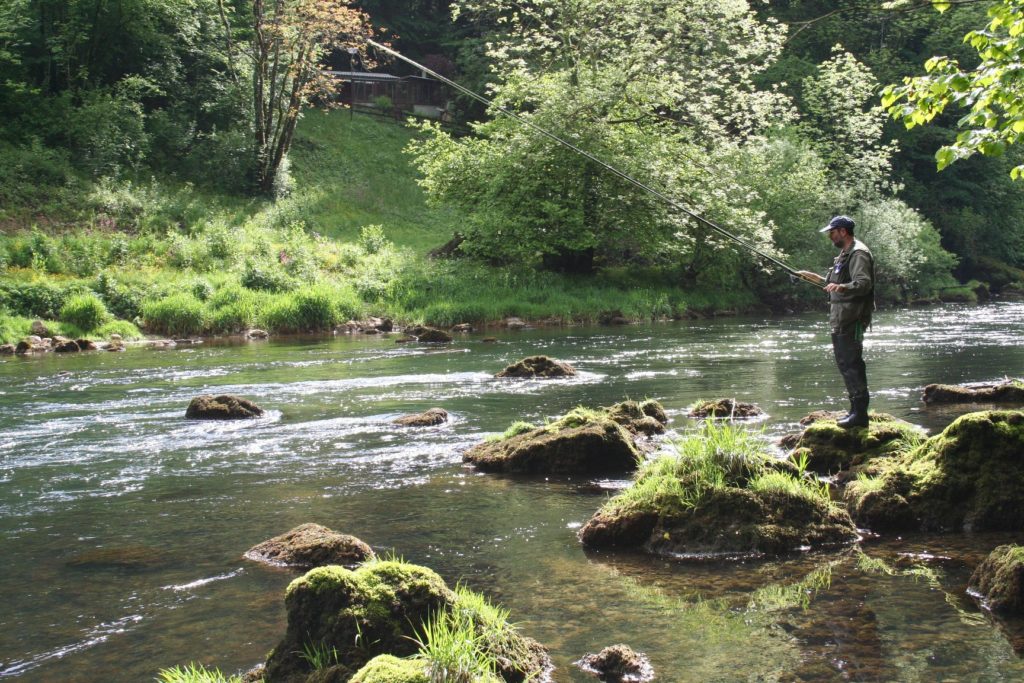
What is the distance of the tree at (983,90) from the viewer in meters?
7.66

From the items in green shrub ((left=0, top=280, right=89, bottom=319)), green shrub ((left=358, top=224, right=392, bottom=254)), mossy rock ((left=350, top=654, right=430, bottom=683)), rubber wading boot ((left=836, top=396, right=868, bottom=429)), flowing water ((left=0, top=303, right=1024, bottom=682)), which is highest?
green shrub ((left=358, top=224, right=392, bottom=254))

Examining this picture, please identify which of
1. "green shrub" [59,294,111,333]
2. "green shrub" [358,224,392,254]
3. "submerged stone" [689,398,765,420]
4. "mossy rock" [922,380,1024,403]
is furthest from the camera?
"green shrub" [358,224,392,254]

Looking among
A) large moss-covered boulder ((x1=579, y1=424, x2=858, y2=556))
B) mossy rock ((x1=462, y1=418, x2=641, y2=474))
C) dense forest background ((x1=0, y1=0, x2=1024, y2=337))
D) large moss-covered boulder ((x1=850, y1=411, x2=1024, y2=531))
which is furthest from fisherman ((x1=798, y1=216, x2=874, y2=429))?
dense forest background ((x1=0, y1=0, x2=1024, y2=337))

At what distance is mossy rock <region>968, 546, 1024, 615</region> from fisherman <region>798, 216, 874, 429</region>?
344cm

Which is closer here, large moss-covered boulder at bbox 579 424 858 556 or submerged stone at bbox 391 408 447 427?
large moss-covered boulder at bbox 579 424 858 556

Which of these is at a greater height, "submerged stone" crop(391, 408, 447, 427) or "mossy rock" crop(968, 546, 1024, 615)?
"mossy rock" crop(968, 546, 1024, 615)

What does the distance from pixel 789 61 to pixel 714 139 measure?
21.9 meters

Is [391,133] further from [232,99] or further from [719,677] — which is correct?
[719,677]

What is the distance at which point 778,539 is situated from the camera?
7.12 meters

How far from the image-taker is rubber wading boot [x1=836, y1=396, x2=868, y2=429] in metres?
9.48

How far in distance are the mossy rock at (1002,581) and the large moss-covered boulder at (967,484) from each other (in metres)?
1.59

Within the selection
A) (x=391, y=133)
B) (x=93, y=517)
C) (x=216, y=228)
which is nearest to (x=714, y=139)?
(x=216, y=228)

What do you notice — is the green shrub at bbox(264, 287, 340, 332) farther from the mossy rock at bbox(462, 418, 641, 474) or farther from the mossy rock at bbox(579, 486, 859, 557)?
the mossy rock at bbox(579, 486, 859, 557)

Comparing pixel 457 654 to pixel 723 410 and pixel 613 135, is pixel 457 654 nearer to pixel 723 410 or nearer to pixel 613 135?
pixel 723 410
